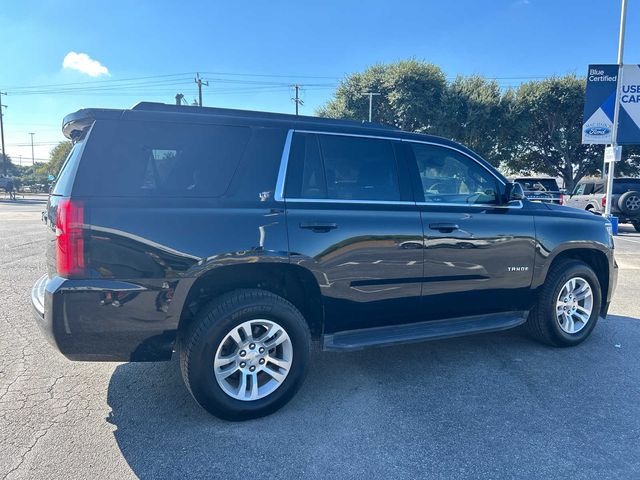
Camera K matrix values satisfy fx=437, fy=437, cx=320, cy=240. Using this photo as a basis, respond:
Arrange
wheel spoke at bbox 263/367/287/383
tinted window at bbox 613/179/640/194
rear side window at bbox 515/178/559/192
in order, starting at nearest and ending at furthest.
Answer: wheel spoke at bbox 263/367/287/383 → tinted window at bbox 613/179/640/194 → rear side window at bbox 515/178/559/192

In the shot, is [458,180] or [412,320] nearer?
[412,320]

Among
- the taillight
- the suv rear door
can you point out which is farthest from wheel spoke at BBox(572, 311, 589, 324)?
the taillight

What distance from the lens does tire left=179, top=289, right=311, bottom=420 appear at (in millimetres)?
2801

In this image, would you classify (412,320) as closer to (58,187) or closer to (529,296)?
(529,296)

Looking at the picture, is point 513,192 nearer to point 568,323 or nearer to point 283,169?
point 568,323

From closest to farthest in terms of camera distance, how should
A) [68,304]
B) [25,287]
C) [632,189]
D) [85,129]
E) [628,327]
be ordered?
[68,304]
[85,129]
[628,327]
[25,287]
[632,189]

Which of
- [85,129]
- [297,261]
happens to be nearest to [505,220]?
[297,261]

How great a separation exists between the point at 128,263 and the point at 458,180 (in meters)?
2.75

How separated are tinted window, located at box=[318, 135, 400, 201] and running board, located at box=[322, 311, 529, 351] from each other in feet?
3.44

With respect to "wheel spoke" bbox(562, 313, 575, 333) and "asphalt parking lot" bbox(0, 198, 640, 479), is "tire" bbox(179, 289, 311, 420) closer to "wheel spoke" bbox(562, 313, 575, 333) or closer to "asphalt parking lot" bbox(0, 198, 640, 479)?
"asphalt parking lot" bbox(0, 198, 640, 479)

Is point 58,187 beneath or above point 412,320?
above

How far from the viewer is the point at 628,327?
4.87 m

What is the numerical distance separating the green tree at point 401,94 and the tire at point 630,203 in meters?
14.7

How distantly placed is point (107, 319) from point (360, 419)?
175 centimetres
